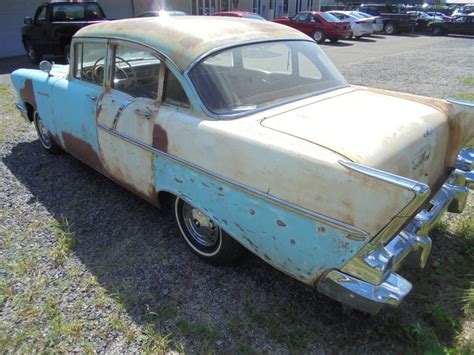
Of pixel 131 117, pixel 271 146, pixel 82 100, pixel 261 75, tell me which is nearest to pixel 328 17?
pixel 82 100

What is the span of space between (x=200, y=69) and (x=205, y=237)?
3.98 feet

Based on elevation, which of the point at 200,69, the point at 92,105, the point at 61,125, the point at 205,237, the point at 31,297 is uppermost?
the point at 200,69

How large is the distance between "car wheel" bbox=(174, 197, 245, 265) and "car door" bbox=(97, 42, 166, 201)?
282mm

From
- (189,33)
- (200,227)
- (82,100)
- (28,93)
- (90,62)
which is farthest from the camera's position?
(28,93)

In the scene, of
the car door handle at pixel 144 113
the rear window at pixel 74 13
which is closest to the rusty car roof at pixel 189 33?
the car door handle at pixel 144 113

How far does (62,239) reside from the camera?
10.6 feet

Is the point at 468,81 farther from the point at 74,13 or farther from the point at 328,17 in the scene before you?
the point at 328,17

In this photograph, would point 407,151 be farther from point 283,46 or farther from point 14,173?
point 14,173

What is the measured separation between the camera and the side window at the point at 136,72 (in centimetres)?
296

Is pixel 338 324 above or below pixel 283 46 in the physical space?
Result: below

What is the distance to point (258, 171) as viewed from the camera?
2.17 meters

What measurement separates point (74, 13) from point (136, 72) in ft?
29.3

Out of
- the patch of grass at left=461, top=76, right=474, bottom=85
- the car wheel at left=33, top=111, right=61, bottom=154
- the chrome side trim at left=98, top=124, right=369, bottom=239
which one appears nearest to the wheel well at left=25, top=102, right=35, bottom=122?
the car wheel at left=33, top=111, right=61, bottom=154

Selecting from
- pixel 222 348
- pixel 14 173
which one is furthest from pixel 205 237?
pixel 14 173
